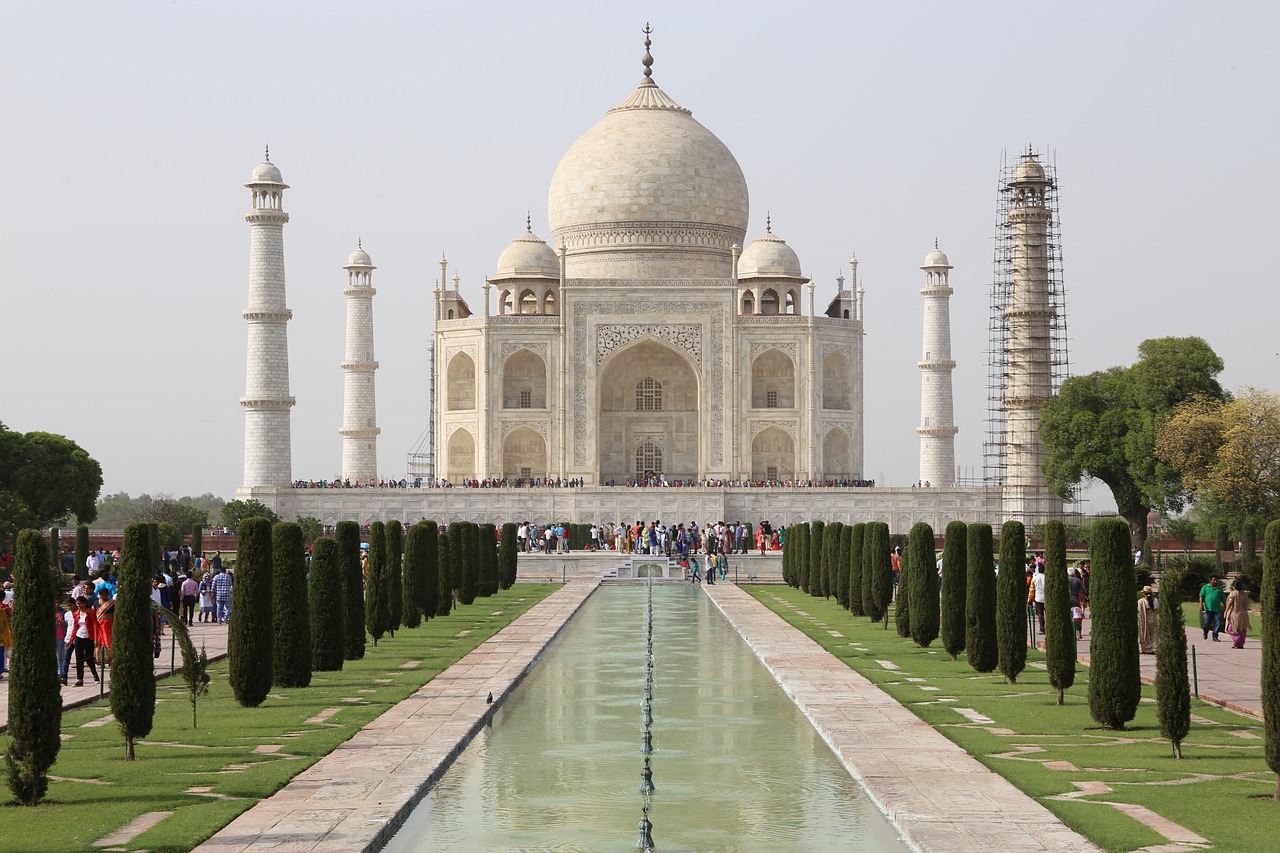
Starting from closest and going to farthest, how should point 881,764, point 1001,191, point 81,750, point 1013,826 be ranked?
point 1013,826, point 881,764, point 81,750, point 1001,191

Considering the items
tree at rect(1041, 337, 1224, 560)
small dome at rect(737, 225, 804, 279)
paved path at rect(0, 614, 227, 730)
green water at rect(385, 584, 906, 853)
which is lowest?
green water at rect(385, 584, 906, 853)

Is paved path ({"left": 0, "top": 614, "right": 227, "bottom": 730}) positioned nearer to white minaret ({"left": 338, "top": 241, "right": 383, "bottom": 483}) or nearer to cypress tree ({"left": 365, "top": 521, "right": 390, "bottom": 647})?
cypress tree ({"left": 365, "top": 521, "right": 390, "bottom": 647})

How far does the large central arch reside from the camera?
39.9 m

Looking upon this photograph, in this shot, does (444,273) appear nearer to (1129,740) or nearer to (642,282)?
(642,282)

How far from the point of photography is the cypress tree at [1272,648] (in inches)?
288

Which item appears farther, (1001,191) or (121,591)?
(1001,191)

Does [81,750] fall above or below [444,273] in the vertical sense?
below

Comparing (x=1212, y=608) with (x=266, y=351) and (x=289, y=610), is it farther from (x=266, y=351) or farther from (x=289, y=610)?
(x=266, y=351)

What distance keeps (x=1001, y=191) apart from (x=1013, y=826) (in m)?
30.2

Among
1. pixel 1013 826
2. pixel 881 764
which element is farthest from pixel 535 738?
pixel 1013 826

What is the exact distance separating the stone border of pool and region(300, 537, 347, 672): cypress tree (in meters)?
3.36

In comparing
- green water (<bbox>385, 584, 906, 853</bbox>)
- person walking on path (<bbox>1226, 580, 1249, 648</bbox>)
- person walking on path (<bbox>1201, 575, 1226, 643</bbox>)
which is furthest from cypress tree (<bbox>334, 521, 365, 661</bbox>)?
person walking on path (<bbox>1201, 575, 1226, 643</bbox>)

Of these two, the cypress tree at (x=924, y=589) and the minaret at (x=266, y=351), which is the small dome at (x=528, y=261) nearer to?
the minaret at (x=266, y=351)

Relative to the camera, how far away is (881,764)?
8.44 metres
